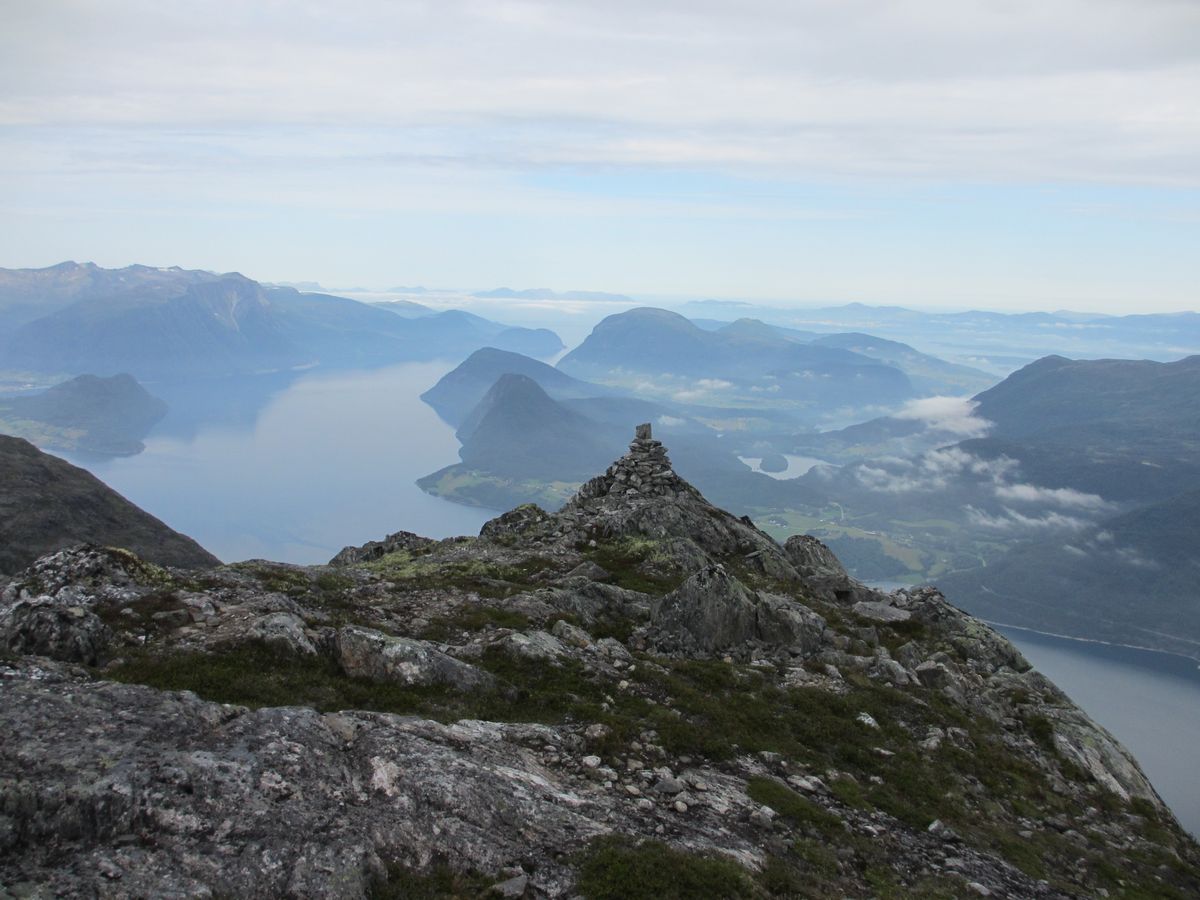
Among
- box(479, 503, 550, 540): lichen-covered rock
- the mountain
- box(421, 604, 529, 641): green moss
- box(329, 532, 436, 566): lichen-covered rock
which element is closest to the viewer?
box(421, 604, 529, 641): green moss

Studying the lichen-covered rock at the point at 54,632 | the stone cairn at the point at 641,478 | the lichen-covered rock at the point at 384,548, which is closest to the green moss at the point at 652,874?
the lichen-covered rock at the point at 54,632

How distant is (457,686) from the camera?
2344 centimetres

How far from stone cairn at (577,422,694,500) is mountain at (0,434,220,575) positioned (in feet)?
276

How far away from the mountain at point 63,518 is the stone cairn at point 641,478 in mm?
84136

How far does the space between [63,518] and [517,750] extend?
131m

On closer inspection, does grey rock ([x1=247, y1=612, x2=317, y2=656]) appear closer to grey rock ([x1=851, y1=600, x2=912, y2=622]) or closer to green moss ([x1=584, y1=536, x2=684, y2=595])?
green moss ([x1=584, y1=536, x2=684, y2=595])

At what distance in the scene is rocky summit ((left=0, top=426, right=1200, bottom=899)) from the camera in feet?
47.0

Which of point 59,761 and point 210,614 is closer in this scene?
point 59,761

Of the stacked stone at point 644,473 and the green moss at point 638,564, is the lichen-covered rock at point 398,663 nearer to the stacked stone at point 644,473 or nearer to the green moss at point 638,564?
the green moss at point 638,564

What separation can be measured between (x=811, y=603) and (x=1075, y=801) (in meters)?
17.9

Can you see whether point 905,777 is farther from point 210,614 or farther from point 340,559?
point 340,559

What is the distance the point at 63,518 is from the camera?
389ft

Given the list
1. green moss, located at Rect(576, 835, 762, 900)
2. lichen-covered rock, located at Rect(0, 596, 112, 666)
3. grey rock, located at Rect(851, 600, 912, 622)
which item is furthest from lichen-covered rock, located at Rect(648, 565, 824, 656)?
lichen-covered rock, located at Rect(0, 596, 112, 666)

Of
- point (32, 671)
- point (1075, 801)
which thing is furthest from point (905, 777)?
point (32, 671)
